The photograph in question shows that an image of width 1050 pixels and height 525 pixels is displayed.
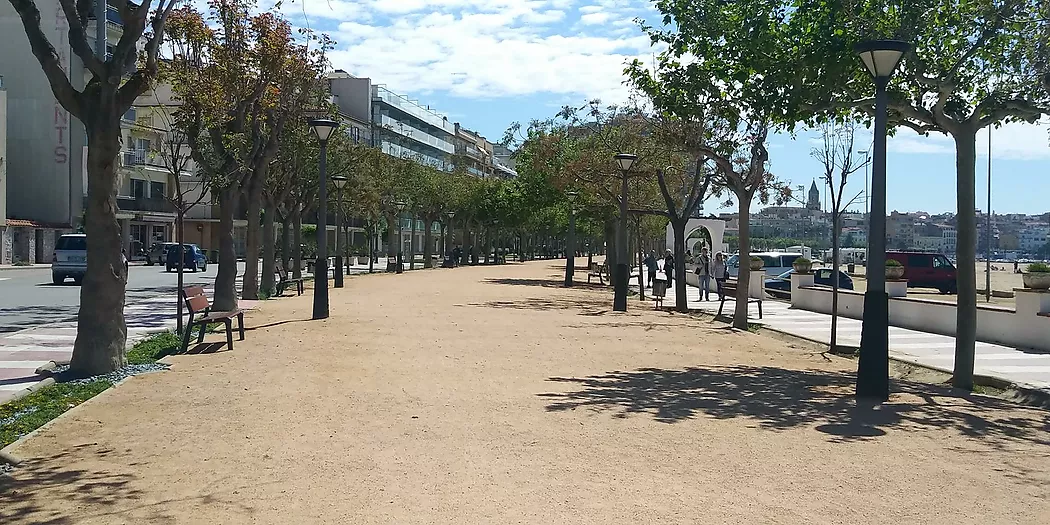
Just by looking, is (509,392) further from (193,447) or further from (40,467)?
(40,467)

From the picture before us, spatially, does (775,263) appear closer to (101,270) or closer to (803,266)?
(803,266)

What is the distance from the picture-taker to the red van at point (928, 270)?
128 feet

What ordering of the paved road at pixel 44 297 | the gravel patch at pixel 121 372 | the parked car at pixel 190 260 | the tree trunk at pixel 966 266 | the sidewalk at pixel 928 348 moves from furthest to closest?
the parked car at pixel 190 260 → the paved road at pixel 44 297 → the sidewalk at pixel 928 348 → the tree trunk at pixel 966 266 → the gravel patch at pixel 121 372

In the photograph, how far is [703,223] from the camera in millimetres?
40812

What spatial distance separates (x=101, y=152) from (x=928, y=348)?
1365 centimetres

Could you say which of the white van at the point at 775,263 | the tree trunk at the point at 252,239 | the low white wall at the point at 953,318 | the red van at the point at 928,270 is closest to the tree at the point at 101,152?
the tree trunk at the point at 252,239

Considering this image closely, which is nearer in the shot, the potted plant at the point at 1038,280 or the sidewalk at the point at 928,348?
the sidewalk at the point at 928,348

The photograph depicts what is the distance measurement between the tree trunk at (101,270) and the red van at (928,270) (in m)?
33.1

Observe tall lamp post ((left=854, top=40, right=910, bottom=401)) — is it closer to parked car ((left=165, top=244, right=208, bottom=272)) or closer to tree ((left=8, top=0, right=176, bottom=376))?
tree ((left=8, top=0, right=176, bottom=376))

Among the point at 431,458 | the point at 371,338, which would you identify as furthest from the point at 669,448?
the point at 371,338

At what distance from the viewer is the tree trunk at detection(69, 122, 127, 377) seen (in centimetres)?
1134

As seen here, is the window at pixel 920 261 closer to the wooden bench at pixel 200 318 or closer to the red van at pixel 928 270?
the red van at pixel 928 270

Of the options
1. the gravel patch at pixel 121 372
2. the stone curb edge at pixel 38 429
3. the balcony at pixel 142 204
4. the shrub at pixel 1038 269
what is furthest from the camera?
the balcony at pixel 142 204

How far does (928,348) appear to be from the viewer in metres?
17.5
